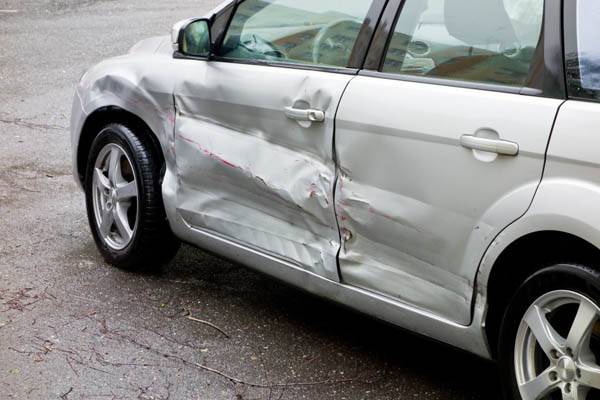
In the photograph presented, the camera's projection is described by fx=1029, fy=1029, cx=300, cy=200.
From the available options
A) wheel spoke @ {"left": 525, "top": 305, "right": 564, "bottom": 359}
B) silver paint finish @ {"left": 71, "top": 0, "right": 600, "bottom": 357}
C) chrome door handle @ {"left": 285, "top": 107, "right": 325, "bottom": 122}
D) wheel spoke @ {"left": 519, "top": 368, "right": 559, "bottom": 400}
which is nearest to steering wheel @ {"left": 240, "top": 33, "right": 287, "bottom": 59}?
silver paint finish @ {"left": 71, "top": 0, "right": 600, "bottom": 357}

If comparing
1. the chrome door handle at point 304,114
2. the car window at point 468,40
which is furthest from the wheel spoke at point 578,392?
the chrome door handle at point 304,114

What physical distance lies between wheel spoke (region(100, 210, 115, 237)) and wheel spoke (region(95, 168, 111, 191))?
13cm

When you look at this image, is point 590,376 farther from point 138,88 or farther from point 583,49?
point 138,88

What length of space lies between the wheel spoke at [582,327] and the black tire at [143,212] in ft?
8.29

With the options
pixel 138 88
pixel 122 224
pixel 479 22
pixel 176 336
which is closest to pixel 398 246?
pixel 479 22

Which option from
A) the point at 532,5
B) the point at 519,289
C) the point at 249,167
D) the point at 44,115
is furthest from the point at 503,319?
the point at 44,115

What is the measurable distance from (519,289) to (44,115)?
6390 millimetres

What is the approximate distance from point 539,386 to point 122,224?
105 inches

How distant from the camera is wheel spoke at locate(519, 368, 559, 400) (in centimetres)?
343

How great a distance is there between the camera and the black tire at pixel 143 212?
5.20 m

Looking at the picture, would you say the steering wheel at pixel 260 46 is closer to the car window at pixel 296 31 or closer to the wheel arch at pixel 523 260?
the car window at pixel 296 31

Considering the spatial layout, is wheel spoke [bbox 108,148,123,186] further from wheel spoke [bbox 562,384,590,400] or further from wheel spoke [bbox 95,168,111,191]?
wheel spoke [bbox 562,384,590,400]

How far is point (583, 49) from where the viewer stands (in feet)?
11.0

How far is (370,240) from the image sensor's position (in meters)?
4.03
